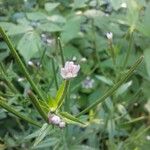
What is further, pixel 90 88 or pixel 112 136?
pixel 90 88

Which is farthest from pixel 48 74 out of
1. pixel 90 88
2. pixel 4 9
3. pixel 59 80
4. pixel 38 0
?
pixel 38 0

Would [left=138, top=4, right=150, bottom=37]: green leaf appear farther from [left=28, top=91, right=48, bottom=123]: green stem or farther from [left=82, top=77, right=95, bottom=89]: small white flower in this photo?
[left=28, top=91, right=48, bottom=123]: green stem

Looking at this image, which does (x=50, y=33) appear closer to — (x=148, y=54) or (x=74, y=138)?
(x=148, y=54)

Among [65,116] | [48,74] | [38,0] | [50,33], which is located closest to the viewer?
[65,116]

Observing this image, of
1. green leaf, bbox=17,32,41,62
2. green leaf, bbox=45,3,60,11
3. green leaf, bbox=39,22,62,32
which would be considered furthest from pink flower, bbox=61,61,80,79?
green leaf, bbox=45,3,60,11

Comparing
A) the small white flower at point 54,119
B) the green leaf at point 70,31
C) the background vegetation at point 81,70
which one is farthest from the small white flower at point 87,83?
the small white flower at point 54,119

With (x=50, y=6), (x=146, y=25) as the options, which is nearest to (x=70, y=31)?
(x=50, y=6)

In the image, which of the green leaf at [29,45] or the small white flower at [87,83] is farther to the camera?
the small white flower at [87,83]

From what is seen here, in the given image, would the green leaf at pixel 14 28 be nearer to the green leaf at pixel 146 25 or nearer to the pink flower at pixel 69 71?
the green leaf at pixel 146 25
